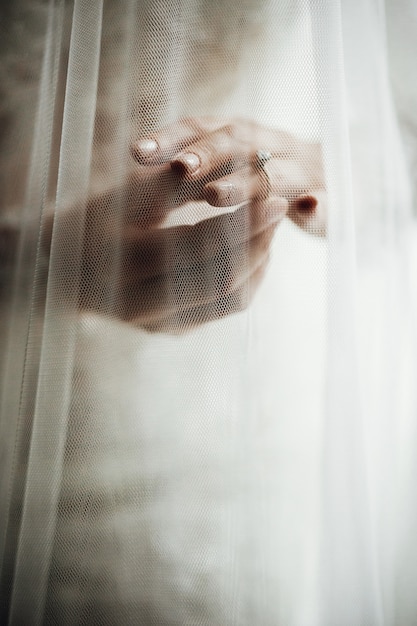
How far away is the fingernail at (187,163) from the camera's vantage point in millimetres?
476

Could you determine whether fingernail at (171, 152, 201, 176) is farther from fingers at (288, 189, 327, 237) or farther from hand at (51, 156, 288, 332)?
fingers at (288, 189, 327, 237)

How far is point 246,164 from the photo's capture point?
0.49 meters

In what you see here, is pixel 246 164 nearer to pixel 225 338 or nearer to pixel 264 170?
pixel 264 170

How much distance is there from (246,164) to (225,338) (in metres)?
0.19

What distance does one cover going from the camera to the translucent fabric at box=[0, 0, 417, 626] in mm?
469

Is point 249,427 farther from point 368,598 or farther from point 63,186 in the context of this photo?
point 63,186

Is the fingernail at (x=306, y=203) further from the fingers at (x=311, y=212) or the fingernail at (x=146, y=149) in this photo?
the fingernail at (x=146, y=149)

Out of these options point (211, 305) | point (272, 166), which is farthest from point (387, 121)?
point (211, 305)

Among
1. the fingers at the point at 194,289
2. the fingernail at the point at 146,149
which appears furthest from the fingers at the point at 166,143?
the fingers at the point at 194,289

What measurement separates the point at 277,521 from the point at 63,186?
477 millimetres

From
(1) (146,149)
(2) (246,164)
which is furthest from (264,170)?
(1) (146,149)

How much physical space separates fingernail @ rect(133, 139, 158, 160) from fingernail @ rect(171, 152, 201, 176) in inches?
1.1

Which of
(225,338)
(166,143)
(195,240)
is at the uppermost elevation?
(166,143)

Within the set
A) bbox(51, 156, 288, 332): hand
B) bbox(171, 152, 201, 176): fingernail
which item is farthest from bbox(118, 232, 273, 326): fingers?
bbox(171, 152, 201, 176): fingernail
